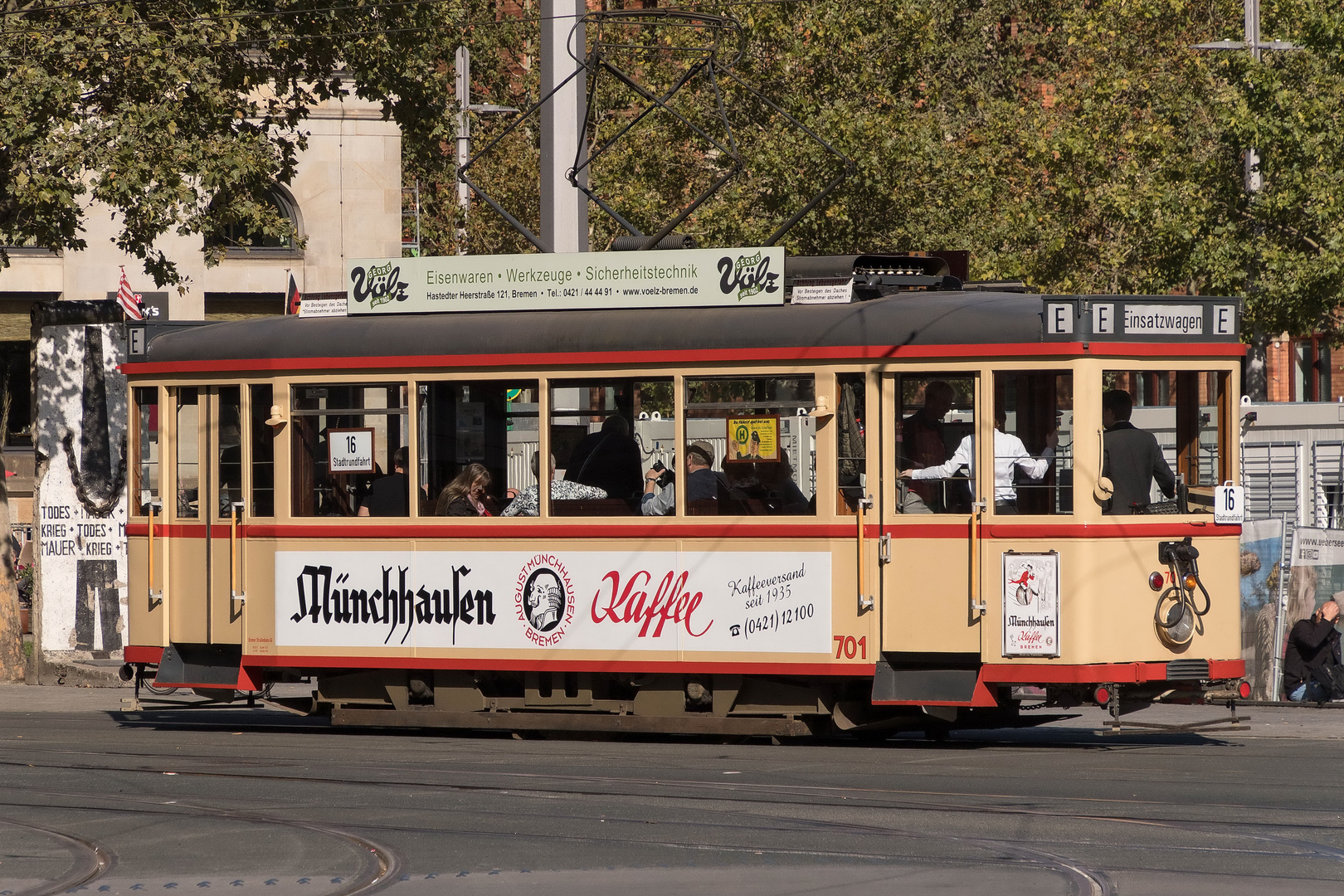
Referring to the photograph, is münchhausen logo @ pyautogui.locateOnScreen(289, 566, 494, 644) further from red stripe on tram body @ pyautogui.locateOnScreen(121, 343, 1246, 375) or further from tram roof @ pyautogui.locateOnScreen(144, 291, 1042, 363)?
tram roof @ pyautogui.locateOnScreen(144, 291, 1042, 363)

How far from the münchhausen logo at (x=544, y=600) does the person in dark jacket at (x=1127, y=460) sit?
10.9 ft

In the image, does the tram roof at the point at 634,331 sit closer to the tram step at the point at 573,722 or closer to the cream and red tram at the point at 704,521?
the cream and red tram at the point at 704,521

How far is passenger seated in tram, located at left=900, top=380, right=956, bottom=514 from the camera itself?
10703mm

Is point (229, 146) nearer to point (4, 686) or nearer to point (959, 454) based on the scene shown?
point (4, 686)

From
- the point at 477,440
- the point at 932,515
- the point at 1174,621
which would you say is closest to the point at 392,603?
the point at 477,440

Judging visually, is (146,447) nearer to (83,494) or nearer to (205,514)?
(205,514)

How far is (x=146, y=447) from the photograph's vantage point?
12.7 meters

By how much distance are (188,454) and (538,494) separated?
8.78 feet

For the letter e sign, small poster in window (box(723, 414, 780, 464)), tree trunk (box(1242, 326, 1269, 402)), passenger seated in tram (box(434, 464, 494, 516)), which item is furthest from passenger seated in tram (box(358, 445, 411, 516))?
tree trunk (box(1242, 326, 1269, 402))

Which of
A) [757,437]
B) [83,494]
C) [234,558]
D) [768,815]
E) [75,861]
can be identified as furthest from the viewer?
[83,494]

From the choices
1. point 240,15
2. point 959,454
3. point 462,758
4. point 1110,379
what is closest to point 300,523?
point 462,758

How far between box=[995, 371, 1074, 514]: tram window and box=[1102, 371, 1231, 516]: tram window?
33 cm

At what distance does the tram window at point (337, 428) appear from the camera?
38.7ft

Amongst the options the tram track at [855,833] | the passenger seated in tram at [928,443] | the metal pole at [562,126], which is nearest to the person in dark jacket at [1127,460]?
the passenger seated in tram at [928,443]
